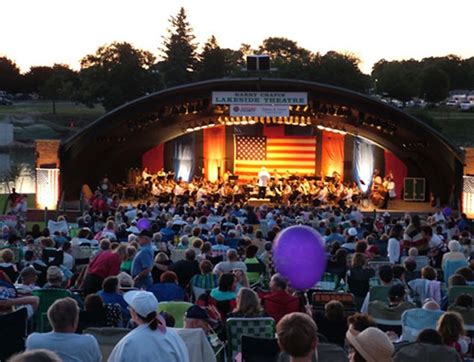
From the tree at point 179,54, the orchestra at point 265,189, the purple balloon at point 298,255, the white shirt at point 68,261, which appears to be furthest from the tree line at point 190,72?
the purple balloon at point 298,255

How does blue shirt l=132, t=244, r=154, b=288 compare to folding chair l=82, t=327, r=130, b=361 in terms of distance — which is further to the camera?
blue shirt l=132, t=244, r=154, b=288

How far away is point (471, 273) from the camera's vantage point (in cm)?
1029

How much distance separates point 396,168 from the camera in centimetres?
3259

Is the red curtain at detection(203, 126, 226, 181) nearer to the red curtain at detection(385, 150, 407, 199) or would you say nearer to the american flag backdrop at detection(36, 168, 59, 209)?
the red curtain at detection(385, 150, 407, 199)

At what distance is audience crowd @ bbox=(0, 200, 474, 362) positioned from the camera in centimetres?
488

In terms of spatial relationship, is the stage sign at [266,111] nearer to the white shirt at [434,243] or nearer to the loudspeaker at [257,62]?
the loudspeaker at [257,62]

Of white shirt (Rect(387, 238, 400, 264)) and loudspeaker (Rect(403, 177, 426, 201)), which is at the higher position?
loudspeaker (Rect(403, 177, 426, 201))

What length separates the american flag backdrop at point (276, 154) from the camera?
3428 centimetres

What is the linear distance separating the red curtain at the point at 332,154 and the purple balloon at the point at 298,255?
24.3 metres

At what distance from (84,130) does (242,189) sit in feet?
19.2

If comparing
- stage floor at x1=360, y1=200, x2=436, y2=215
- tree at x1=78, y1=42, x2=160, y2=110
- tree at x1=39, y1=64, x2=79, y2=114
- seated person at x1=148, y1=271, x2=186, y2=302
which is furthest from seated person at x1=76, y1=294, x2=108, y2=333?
tree at x1=39, y1=64, x2=79, y2=114

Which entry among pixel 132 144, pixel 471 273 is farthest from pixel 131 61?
pixel 471 273

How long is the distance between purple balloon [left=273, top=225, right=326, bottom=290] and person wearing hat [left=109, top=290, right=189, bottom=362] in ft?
14.5

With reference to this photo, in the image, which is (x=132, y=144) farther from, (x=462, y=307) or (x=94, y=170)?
(x=462, y=307)
